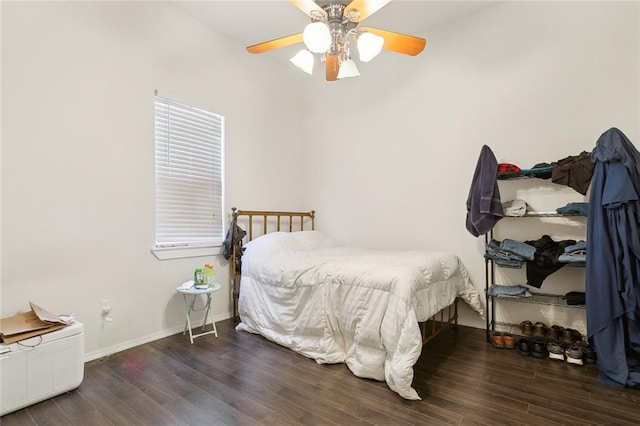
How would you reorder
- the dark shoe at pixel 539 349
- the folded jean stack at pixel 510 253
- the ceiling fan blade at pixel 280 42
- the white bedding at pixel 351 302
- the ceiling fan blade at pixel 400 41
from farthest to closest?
the folded jean stack at pixel 510 253
the dark shoe at pixel 539 349
the ceiling fan blade at pixel 280 42
the ceiling fan blade at pixel 400 41
the white bedding at pixel 351 302

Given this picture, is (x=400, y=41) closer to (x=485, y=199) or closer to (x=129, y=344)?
(x=485, y=199)

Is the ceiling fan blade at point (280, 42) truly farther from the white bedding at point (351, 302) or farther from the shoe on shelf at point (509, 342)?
the shoe on shelf at point (509, 342)

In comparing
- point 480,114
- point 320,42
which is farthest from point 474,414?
point 480,114

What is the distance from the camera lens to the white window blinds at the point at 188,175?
2957mm

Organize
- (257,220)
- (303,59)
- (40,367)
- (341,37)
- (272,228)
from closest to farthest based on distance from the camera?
1. (40,367)
2. (341,37)
3. (303,59)
4. (257,220)
5. (272,228)

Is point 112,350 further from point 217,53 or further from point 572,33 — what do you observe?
point 572,33

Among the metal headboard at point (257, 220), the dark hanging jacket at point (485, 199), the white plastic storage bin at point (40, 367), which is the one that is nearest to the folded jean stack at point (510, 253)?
the dark hanging jacket at point (485, 199)

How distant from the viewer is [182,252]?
10.1 feet

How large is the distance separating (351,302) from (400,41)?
1.85 metres

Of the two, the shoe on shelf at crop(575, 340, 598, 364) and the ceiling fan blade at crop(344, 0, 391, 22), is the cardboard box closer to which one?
the ceiling fan blade at crop(344, 0, 391, 22)

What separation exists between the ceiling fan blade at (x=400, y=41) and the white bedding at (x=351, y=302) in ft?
5.10

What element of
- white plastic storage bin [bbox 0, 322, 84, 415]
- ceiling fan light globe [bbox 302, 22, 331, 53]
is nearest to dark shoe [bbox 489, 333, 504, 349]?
ceiling fan light globe [bbox 302, 22, 331, 53]

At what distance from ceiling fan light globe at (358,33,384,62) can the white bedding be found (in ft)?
4.82

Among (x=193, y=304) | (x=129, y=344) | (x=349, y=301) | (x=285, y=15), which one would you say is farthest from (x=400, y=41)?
(x=129, y=344)
